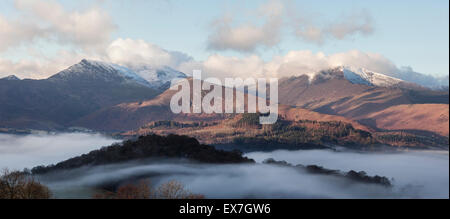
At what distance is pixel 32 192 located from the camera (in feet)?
278
